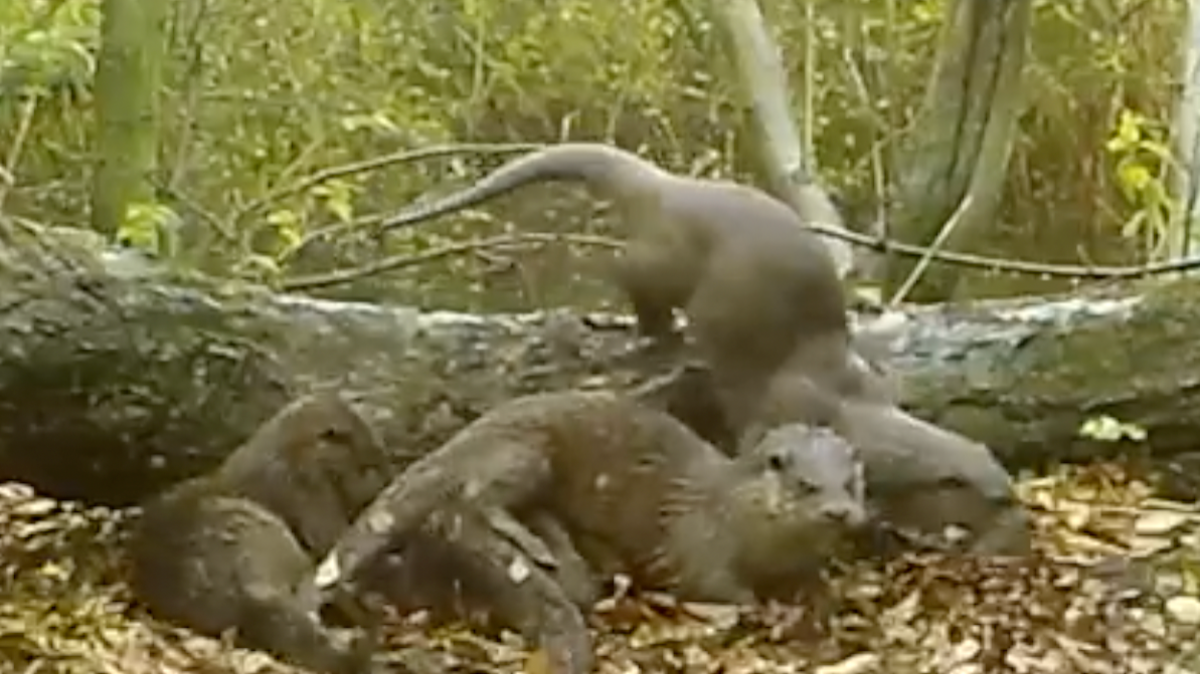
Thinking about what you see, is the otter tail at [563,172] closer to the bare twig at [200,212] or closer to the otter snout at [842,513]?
the otter snout at [842,513]

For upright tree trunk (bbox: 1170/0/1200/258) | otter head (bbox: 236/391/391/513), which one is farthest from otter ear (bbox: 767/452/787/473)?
upright tree trunk (bbox: 1170/0/1200/258)

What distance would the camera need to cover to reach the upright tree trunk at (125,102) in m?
5.59

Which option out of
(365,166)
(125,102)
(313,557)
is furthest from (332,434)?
(125,102)

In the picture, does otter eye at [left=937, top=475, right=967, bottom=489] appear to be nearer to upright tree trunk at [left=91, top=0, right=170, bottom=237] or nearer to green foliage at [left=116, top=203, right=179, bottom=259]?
green foliage at [left=116, top=203, right=179, bottom=259]

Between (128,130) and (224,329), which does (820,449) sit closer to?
(224,329)

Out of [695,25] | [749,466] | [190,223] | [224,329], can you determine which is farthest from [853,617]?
[695,25]

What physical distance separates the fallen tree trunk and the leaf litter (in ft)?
0.66

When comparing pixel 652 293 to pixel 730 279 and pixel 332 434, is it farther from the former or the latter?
pixel 332 434

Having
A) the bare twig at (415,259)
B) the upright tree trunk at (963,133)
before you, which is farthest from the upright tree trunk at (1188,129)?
the bare twig at (415,259)

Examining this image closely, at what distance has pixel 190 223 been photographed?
6.23m

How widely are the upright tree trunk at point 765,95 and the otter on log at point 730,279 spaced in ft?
8.51

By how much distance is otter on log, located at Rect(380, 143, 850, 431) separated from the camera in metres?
3.75

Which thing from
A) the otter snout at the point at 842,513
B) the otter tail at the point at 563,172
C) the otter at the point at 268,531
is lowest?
the otter at the point at 268,531

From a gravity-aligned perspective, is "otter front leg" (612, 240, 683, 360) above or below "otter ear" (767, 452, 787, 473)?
above
